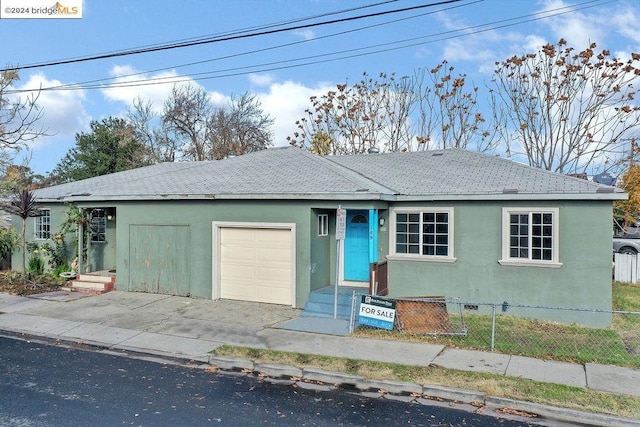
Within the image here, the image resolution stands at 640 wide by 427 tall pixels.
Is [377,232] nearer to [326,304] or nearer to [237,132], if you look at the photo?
[326,304]

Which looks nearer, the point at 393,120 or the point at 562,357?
the point at 562,357

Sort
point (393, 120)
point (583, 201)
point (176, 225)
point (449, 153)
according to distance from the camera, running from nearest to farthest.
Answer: point (583, 201) → point (176, 225) → point (449, 153) → point (393, 120)

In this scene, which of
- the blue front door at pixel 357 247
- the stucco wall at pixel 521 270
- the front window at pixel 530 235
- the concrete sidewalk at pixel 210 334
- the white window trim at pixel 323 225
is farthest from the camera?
the blue front door at pixel 357 247

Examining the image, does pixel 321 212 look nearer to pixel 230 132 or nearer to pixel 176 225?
pixel 176 225

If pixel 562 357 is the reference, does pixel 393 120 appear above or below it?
above

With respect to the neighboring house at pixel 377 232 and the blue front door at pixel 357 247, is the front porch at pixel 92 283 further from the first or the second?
the blue front door at pixel 357 247

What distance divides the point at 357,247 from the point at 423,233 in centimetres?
202

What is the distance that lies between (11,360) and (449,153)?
1385cm

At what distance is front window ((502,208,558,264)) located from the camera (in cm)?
1135

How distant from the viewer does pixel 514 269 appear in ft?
38.3

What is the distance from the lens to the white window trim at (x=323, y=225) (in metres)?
13.0

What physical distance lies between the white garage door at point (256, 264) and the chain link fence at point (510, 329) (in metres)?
2.41

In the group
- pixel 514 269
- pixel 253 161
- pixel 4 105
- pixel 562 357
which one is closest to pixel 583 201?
pixel 514 269

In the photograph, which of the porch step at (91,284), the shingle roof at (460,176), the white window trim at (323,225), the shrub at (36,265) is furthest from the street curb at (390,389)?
the shrub at (36,265)
